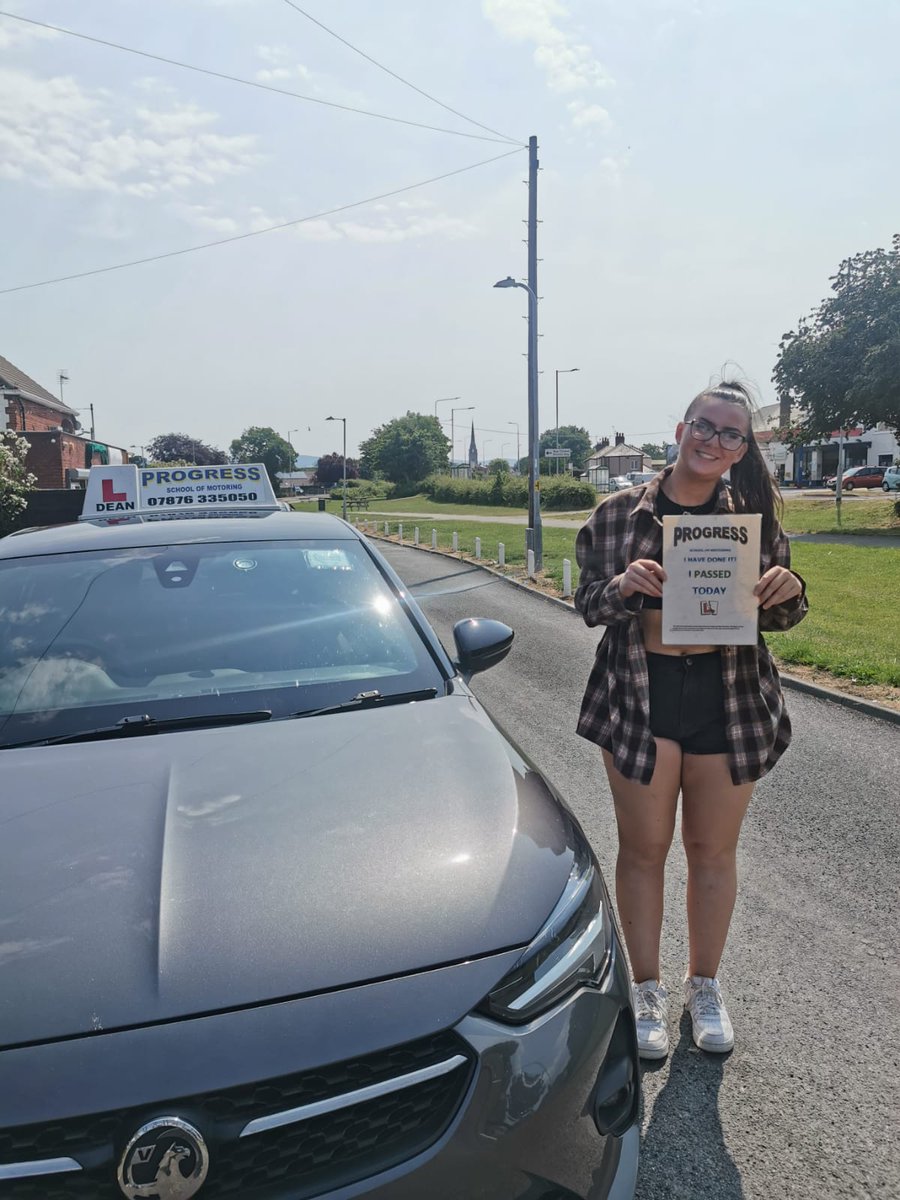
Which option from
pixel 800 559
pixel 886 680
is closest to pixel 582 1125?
pixel 886 680

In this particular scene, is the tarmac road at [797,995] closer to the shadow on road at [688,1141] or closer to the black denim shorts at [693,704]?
the shadow on road at [688,1141]

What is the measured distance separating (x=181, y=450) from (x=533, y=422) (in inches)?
3549

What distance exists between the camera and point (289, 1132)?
1461mm

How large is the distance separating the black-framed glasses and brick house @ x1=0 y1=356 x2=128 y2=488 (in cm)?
3534

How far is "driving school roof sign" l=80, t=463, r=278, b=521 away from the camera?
4.50 meters

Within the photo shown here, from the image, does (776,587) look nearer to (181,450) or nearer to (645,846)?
(645,846)

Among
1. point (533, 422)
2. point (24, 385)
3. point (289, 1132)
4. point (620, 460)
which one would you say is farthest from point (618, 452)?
point (289, 1132)

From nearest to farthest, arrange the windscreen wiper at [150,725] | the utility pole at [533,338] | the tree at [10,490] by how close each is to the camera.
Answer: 1. the windscreen wiper at [150,725]
2. the utility pole at [533,338]
3. the tree at [10,490]

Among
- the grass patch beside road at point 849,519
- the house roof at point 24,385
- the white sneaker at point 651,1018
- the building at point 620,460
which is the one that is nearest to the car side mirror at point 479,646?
the white sneaker at point 651,1018

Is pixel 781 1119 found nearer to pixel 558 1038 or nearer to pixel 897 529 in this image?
pixel 558 1038

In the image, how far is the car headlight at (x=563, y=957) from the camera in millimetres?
1652

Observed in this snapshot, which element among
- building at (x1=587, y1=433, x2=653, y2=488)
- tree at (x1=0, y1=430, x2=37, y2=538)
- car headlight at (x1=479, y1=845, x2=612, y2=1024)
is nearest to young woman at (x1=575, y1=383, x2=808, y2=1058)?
car headlight at (x1=479, y1=845, x2=612, y2=1024)

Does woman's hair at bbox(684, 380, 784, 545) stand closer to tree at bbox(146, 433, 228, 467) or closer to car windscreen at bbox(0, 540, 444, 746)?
car windscreen at bbox(0, 540, 444, 746)

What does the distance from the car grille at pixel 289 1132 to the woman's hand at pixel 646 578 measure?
1314 millimetres
